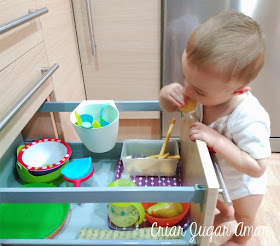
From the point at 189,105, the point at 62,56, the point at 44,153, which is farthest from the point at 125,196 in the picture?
the point at 62,56

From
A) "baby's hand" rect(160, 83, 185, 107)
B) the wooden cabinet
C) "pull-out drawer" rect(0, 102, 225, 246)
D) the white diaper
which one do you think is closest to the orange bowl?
"pull-out drawer" rect(0, 102, 225, 246)

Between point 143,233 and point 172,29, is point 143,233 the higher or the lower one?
the lower one

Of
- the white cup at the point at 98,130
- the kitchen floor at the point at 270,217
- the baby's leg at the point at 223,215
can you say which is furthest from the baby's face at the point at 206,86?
the kitchen floor at the point at 270,217

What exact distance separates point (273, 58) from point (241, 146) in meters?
0.85

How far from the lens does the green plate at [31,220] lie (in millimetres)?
650

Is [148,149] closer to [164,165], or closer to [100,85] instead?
[164,165]

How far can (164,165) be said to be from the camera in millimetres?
779

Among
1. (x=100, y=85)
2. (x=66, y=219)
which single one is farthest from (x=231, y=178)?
(x=100, y=85)

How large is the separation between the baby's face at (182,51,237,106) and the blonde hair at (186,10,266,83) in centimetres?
2

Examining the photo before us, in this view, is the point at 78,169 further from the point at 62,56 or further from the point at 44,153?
the point at 62,56

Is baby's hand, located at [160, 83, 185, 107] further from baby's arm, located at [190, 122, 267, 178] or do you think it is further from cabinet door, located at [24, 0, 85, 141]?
cabinet door, located at [24, 0, 85, 141]

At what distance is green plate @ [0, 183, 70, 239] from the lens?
0.65m

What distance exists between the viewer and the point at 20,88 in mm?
654

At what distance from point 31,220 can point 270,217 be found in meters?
0.96
